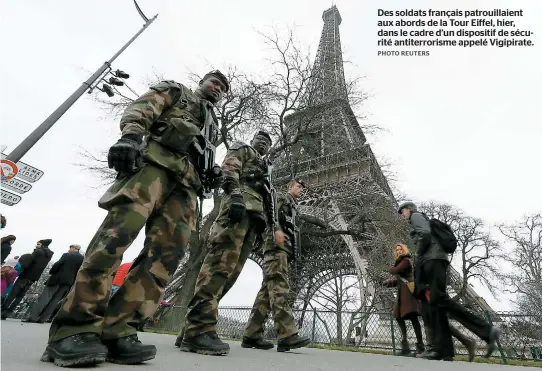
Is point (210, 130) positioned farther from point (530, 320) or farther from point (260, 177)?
point (530, 320)

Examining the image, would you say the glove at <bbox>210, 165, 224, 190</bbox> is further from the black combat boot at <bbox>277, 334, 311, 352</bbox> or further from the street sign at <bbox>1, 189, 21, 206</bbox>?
the street sign at <bbox>1, 189, 21, 206</bbox>

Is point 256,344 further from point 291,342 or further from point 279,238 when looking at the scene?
point 279,238

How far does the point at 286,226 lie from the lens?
470cm

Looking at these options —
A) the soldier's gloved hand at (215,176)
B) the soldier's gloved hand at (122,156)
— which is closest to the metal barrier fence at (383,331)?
the soldier's gloved hand at (215,176)

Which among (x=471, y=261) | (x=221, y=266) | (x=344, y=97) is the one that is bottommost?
(x=221, y=266)

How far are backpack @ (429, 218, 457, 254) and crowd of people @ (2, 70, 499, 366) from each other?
60mm

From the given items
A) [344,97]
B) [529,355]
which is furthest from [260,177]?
[344,97]

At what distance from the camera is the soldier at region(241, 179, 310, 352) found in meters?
4.00

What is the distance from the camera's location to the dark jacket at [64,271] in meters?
7.47

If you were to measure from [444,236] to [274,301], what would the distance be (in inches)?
81.7

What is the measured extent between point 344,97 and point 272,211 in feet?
35.4

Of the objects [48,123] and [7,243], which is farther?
[7,243]

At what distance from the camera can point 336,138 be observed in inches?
533

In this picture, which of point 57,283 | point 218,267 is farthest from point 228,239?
point 57,283
